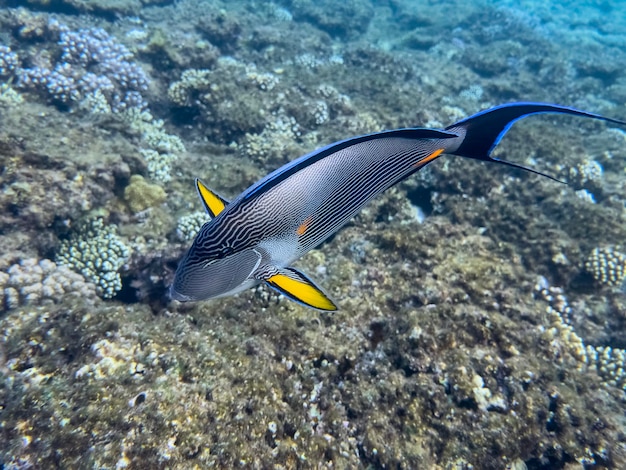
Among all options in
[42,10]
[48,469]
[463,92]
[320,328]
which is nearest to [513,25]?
[463,92]

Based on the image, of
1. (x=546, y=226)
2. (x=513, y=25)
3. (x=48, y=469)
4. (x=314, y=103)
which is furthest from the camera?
(x=513, y=25)

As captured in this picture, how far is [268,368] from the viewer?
291 cm

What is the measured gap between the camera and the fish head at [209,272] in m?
1.54

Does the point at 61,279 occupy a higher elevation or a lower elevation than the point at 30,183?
lower

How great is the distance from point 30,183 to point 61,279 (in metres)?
1.29

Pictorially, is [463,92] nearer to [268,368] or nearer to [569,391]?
[569,391]

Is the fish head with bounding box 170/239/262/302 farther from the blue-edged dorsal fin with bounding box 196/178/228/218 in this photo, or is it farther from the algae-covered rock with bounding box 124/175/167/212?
the algae-covered rock with bounding box 124/175/167/212

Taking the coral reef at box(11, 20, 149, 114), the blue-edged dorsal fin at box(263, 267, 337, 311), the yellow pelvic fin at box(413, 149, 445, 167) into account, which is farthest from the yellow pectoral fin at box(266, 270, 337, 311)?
the coral reef at box(11, 20, 149, 114)

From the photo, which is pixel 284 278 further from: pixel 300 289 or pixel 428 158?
pixel 428 158

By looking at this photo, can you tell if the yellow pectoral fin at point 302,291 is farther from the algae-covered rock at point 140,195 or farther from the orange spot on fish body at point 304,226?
the algae-covered rock at point 140,195

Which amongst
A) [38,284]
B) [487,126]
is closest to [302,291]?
[487,126]

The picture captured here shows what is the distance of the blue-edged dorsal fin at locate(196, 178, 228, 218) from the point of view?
6.28 feet

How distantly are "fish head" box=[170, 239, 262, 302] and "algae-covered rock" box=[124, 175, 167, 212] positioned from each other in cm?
411

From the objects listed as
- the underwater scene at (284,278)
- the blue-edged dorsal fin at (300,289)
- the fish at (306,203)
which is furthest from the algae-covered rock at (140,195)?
the blue-edged dorsal fin at (300,289)
